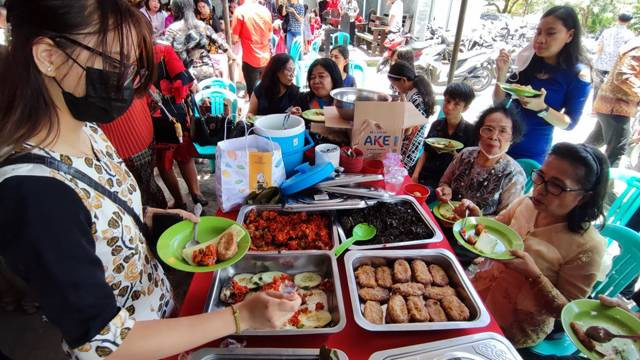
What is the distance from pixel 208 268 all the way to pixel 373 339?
2.40 feet

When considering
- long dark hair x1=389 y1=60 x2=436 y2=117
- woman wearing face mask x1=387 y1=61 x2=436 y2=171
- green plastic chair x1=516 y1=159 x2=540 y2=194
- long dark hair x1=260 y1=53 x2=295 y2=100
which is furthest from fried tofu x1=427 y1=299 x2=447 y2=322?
long dark hair x1=260 y1=53 x2=295 y2=100

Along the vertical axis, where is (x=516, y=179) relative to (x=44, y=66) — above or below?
below

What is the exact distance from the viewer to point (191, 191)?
14.5 feet

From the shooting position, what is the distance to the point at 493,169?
2682 mm

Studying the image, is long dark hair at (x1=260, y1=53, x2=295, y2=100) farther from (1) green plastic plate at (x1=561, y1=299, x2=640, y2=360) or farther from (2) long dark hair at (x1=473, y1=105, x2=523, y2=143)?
(1) green plastic plate at (x1=561, y1=299, x2=640, y2=360)

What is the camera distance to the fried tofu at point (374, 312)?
142 cm

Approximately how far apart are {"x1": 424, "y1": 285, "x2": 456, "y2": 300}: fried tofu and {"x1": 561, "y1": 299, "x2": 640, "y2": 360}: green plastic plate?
445 millimetres

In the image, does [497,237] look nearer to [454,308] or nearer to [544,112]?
[454,308]

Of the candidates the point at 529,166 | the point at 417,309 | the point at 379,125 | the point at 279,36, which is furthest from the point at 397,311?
the point at 279,36

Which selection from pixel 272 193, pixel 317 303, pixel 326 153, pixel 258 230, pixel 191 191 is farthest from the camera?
pixel 191 191

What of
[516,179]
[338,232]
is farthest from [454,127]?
[338,232]

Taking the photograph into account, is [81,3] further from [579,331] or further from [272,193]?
[579,331]

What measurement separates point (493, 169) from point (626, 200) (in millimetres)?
1091

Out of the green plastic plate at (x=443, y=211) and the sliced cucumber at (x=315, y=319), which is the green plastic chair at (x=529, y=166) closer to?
the green plastic plate at (x=443, y=211)
